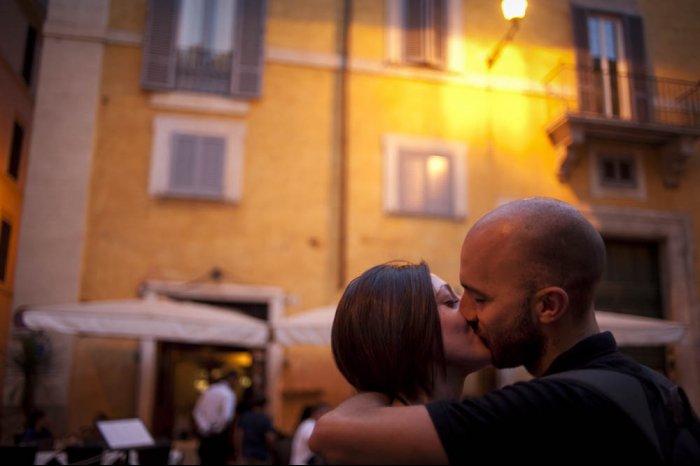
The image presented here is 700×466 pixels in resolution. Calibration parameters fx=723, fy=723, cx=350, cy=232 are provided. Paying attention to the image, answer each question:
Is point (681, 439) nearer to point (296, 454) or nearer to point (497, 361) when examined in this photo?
point (497, 361)

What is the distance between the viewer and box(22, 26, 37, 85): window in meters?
3.19

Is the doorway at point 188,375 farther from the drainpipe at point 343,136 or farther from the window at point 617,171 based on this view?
the window at point 617,171

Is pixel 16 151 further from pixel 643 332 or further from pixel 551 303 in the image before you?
pixel 643 332

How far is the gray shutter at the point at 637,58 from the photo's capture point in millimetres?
4691

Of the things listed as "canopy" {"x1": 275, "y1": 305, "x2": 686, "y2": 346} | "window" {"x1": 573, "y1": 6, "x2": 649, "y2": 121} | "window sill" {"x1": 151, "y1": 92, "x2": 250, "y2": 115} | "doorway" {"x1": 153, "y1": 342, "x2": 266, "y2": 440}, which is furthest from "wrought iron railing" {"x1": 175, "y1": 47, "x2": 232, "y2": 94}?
"window" {"x1": 573, "y1": 6, "x2": 649, "y2": 121}

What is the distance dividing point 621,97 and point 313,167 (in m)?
3.86

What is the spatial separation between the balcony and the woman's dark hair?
6.66m

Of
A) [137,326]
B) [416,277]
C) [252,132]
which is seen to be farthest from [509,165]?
[416,277]

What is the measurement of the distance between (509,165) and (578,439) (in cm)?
900

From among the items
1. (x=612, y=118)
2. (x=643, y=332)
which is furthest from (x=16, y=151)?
(x=612, y=118)

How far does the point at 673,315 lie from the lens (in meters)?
8.93

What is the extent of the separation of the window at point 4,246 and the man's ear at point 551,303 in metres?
2.18

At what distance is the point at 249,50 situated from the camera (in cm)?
923

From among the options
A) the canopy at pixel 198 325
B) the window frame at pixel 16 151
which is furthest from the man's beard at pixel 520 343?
the canopy at pixel 198 325
